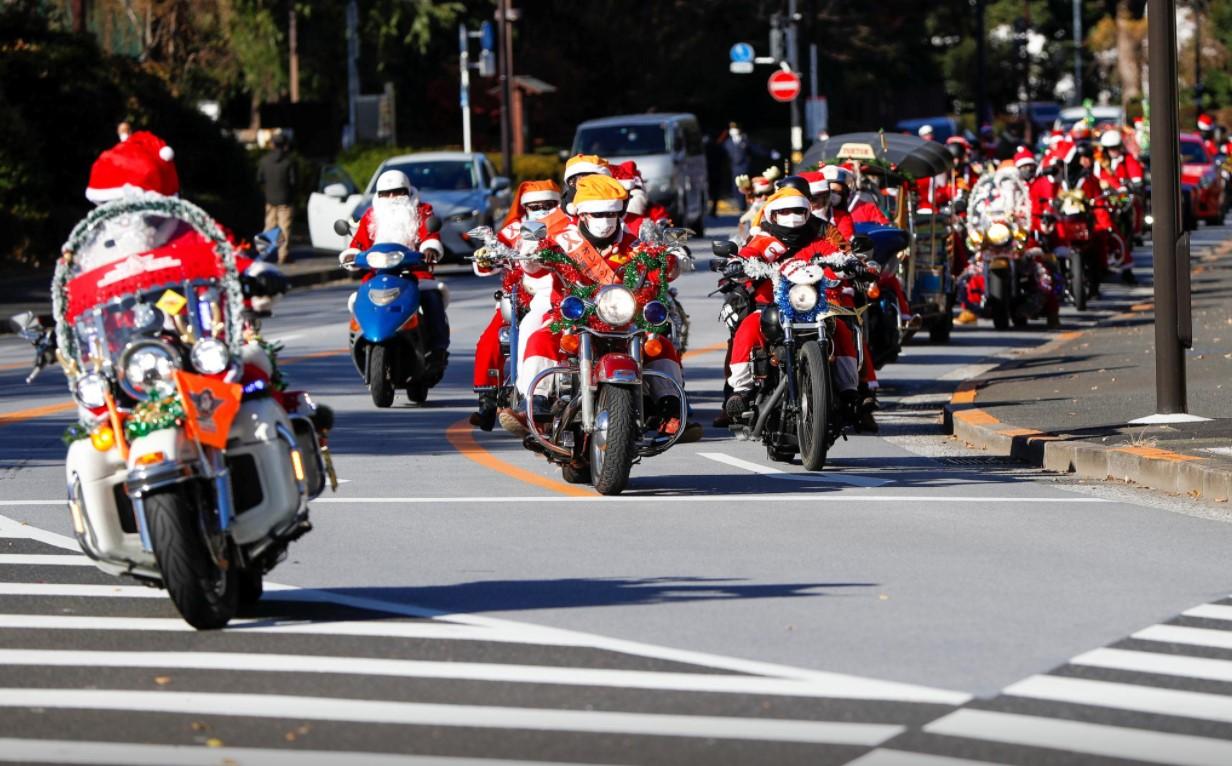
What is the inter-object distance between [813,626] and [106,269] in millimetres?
2911

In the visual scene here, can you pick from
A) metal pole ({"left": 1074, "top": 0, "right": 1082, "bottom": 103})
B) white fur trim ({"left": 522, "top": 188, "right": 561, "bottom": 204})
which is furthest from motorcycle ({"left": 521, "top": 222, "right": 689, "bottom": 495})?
metal pole ({"left": 1074, "top": 0, "right": 1082, "bottom": 103})

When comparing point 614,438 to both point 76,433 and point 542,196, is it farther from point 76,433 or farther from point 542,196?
point 542,196

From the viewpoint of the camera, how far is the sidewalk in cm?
1370

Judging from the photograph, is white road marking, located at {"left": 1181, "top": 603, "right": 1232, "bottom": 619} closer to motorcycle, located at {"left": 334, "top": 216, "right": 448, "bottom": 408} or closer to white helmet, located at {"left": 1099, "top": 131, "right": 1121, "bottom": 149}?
motorcycle, located at {"left": 334, "top": 216, "right": 448, "bottom": 408}

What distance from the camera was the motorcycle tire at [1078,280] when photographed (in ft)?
91.9

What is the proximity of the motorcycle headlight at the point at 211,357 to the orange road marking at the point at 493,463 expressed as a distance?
14.9ft

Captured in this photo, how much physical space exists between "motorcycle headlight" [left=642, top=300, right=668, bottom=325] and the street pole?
3607 millimetres

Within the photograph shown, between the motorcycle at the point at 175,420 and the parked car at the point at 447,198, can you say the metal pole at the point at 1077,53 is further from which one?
the motorcycle at the point at 175,420

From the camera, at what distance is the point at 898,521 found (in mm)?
12266

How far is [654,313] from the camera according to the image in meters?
13.3

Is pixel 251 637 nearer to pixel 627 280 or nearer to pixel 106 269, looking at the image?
pixel 106 269

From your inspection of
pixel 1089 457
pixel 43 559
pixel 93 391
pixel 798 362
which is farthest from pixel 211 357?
pixel 1089 457

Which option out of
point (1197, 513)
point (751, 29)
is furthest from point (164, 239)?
point (751, 29)

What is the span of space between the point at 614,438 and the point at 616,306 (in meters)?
0.70
